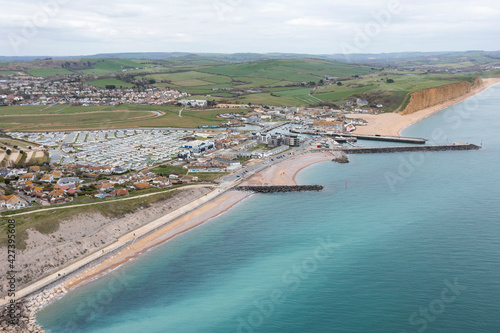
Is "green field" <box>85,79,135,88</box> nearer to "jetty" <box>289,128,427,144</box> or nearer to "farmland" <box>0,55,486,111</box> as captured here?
"farmland" <box>0,55,486,111</box>

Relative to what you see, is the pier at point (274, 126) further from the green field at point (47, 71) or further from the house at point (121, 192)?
the green field at point (47, 71)

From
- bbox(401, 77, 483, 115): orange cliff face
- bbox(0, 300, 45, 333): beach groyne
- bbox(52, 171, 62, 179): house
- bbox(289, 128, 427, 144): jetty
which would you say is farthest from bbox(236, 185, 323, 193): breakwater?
bbox(401, 77, 483, 115): orange cliff face

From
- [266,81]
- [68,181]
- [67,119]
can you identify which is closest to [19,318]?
[68,181]

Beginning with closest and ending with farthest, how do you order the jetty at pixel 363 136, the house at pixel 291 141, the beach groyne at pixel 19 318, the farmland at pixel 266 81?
the beach groyne at pixel 19 318, the house at pixel 291 141, the jetty at pixel 363 136, the farmland at pixel 266 81

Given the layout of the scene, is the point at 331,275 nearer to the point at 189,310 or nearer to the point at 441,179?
the point at 189,310

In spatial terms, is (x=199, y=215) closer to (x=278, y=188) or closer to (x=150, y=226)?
(x=150, y=226)

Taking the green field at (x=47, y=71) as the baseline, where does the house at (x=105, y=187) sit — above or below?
below

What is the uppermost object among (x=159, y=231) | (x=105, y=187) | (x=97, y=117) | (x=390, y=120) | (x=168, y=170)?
(x=390, y=120)

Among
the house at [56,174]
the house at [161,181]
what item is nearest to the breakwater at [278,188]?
the house at [161,181]
